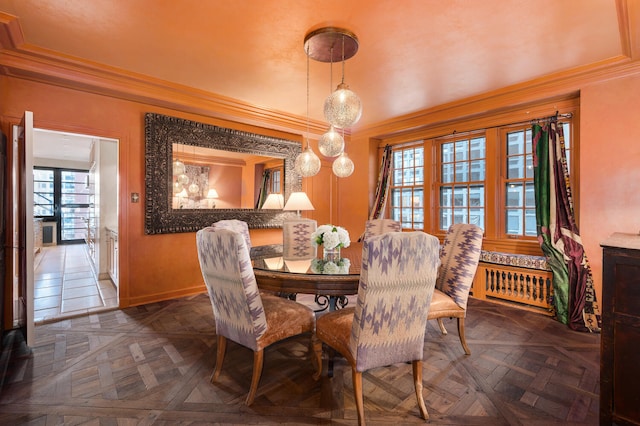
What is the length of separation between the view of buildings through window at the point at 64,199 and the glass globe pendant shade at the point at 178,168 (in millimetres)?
7191

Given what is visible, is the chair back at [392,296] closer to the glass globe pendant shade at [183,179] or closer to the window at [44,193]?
the glass globe pendant shade at [183,179]

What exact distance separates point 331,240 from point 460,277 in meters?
1.08

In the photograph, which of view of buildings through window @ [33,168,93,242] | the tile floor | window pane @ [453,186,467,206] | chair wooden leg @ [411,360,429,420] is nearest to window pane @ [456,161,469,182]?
window pane @ [453,186,467,206]

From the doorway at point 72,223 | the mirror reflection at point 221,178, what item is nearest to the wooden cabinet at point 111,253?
the doorway at point 72,223

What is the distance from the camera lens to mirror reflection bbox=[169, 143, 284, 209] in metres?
3.82

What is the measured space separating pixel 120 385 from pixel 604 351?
282 centimetres

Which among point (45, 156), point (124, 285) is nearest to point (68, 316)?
point (124, 285)

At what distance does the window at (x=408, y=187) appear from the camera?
192 inches

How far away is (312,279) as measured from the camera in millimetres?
1896

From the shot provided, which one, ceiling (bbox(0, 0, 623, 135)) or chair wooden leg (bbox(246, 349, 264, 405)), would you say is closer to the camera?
chair wooden leg (bbox(246, 349, 264, 405))

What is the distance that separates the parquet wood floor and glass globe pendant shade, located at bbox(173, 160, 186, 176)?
1.85 meters

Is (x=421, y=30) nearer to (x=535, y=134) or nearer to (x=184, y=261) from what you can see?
(x=535, y=134)

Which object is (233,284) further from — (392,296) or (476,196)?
(476,196)

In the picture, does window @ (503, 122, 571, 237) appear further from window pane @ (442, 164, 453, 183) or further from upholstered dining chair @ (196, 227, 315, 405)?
upholstered dining chair @ (196, 227, 315, 405)
